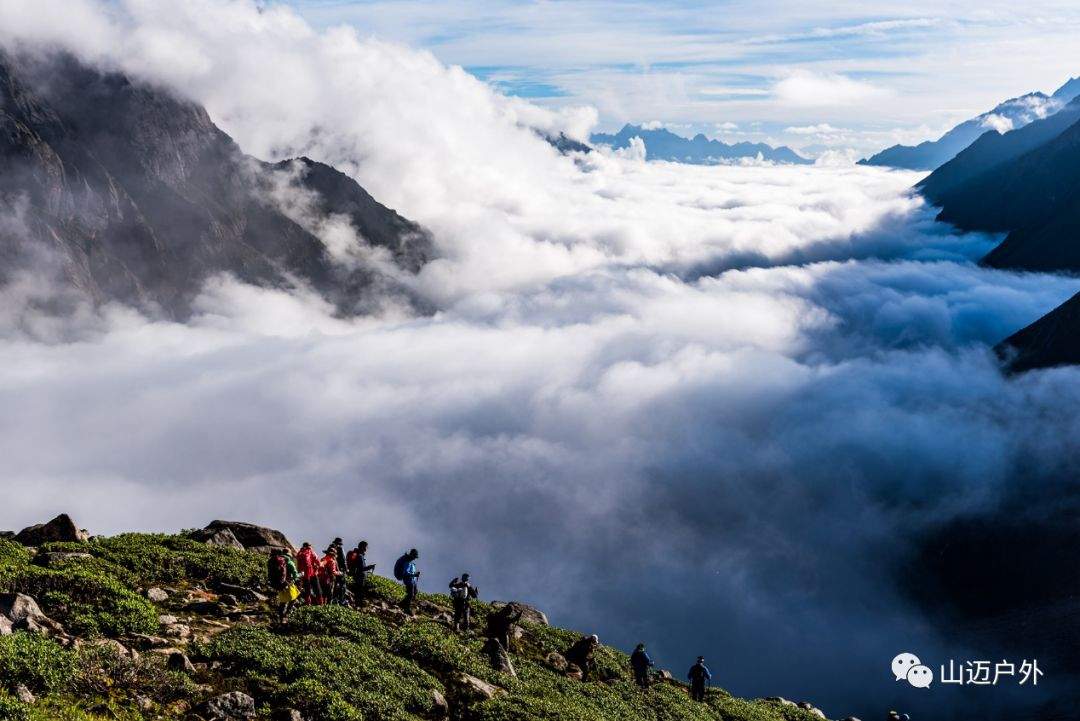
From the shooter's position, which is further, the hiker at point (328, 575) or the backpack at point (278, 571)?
the hiker at point (328, 575)

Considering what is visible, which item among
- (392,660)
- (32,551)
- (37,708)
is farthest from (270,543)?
(37,708)

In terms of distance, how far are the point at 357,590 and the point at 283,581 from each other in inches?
296

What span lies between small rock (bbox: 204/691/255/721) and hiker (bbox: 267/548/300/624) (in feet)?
26.2

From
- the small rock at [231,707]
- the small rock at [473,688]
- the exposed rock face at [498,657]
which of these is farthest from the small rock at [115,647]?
the exposed rock face at [498,657]

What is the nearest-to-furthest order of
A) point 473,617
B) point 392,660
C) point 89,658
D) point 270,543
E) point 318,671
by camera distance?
point 89,658 < point 318,671 < point 392,660 < point 473,617 < point 270,543

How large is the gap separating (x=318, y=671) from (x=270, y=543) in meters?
24.6

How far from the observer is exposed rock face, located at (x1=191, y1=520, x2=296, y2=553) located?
4209 centimetres

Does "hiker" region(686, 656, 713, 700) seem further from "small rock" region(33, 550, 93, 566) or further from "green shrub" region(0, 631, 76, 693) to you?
"small rock" region(33, 550, 93, 566)

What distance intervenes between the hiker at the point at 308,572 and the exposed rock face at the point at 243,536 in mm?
12203

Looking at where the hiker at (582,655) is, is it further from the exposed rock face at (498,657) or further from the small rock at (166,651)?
the small rock at (166,651)

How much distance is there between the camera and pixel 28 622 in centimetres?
2106

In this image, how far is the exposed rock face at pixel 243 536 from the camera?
42.1 meters

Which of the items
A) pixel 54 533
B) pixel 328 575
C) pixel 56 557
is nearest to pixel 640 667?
pixel 328 575

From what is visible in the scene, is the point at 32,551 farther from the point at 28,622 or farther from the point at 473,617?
the point at 473,617
